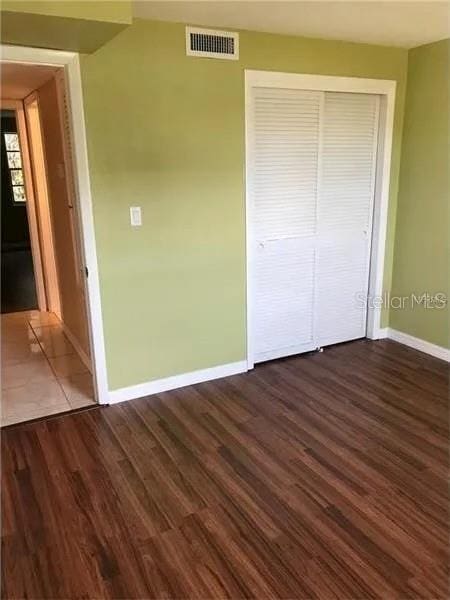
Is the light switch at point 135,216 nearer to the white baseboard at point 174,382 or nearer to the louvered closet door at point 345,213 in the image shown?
the white baseboard at point 174,382

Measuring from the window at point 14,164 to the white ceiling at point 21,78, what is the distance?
13.2 feet

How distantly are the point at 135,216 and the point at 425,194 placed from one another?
7.54 feet

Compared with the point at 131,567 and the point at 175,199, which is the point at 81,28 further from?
the point at 131,567

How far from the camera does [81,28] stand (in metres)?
2.14

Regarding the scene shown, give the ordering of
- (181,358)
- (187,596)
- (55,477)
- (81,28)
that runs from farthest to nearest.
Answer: (181,358) → (55,477) → (81,28) → (187,596)

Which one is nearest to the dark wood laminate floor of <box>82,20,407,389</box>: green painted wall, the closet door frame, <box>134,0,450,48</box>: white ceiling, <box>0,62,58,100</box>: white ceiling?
<box>82,20,407,389</box>: green painted wall

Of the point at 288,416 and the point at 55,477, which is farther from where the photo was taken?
the point at 288,416

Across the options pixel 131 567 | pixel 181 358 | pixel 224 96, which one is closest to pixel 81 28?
pixel 224 96

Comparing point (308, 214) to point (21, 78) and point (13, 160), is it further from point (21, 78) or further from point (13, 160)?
point (13, 160)

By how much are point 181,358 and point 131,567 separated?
161 cm

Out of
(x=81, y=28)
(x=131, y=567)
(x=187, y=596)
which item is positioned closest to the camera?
(x=187, y=596)

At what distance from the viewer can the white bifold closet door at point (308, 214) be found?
338cm

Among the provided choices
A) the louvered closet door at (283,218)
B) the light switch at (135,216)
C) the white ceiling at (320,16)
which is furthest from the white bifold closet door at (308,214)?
the light switch at (135,216)

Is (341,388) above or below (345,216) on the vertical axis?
below
